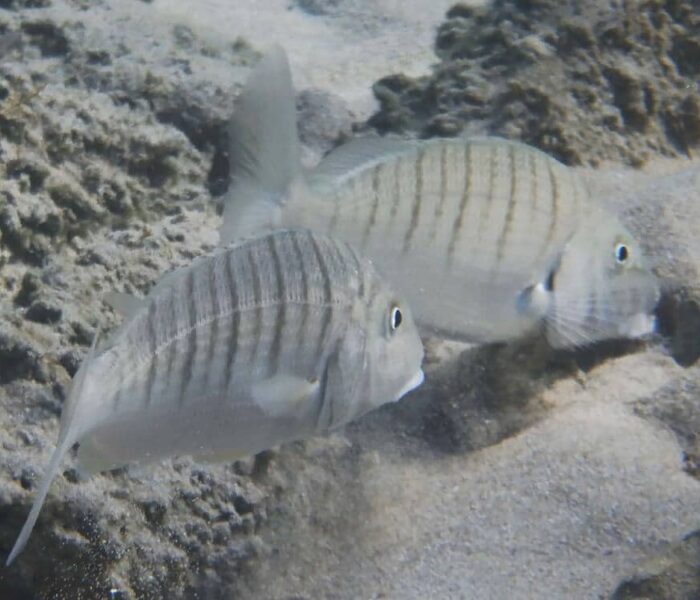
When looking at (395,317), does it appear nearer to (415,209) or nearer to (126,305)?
(415,209)

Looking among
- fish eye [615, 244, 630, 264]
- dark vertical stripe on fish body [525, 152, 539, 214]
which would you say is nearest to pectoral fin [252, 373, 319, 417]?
dark vertical stripe on fish body [525, 152, 539, 214]

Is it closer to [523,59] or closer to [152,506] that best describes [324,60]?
[523,59]

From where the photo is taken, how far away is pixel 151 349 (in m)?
1.97

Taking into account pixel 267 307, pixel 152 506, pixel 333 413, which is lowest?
pixel 152 506

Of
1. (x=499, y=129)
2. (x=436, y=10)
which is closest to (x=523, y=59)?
(x=499, y=129)

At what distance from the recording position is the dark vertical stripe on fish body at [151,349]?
1.95 metres

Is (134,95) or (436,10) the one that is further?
(436,10)

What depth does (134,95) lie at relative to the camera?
4059 millimetres

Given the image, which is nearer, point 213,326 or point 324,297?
point 213,326

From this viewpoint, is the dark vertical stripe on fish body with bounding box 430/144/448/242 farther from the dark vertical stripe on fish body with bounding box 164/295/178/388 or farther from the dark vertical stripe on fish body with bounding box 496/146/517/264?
the dark vertical stripe on fish body with bounding box 164/295/178/388

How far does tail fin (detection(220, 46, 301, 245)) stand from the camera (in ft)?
9.07

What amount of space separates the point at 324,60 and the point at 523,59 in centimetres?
198

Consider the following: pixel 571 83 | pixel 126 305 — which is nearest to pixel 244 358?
pixel 126 305

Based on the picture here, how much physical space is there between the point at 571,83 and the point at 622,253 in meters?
1.81
